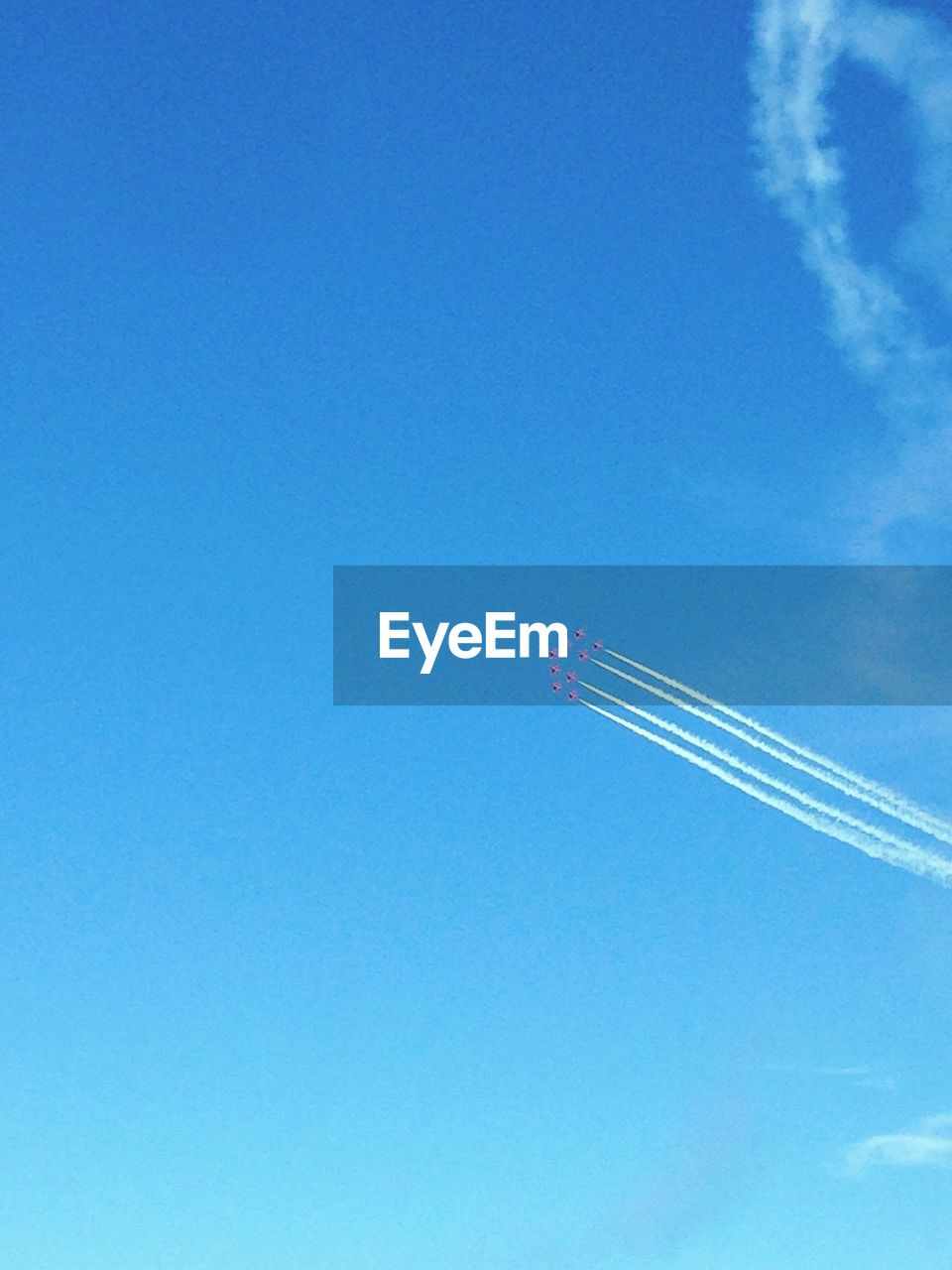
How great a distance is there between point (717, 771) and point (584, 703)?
9.02 meters

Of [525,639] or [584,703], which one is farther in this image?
[584,703]

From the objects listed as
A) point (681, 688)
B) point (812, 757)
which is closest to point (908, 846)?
point (812, 757)

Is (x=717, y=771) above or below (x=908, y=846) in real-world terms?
above

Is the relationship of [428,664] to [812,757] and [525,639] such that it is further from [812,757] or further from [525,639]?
[812,757]

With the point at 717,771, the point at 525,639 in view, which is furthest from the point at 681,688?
the point at 525,639

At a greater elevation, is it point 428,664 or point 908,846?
point 428,664

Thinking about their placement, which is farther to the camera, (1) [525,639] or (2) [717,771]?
(2) [717,771]

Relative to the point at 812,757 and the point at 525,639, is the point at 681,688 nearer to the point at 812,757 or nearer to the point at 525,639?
the point at 812,757

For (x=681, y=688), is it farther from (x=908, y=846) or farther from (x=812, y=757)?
(x=908, y=846)

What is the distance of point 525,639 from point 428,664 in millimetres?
5267

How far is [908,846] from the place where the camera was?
78875 mm

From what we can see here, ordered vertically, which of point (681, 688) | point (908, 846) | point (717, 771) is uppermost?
point (681, 688)

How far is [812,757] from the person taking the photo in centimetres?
8050

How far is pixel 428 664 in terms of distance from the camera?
71.2 metres
